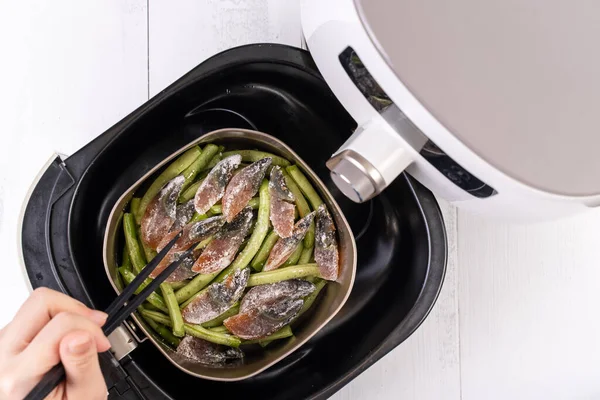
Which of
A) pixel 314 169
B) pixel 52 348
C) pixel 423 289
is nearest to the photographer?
pixel 52 348

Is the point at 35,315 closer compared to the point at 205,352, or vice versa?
the point at 35,315

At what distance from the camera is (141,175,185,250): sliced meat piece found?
27.1 inches

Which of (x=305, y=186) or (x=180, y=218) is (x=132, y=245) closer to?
(x=180, y=218)

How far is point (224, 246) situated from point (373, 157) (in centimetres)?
26

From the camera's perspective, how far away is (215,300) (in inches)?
27.3

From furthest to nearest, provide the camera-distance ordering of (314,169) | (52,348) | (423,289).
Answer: (314,169) → (423,289) → (52,348)

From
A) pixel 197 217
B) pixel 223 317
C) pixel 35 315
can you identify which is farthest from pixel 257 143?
pixel 35 315

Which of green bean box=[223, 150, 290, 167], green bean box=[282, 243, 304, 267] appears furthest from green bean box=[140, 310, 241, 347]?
green bean box=[223, 150, 290, 167]

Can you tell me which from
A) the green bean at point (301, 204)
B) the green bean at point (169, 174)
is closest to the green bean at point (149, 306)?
the green bean at point (169, 174)

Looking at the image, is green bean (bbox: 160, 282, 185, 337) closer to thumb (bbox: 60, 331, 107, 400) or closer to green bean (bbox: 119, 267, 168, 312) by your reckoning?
green bean (bbox: 119, 267, 168, 312)

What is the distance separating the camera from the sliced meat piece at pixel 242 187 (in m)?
0.70

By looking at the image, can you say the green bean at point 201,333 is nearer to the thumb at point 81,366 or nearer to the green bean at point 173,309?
the green bean at point 173,309

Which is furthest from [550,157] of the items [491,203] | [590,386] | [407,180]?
[590,386]

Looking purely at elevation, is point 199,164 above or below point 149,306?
above
